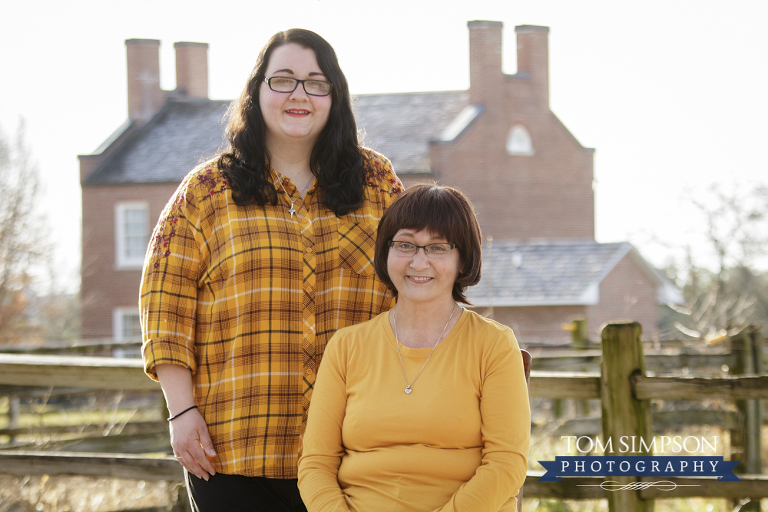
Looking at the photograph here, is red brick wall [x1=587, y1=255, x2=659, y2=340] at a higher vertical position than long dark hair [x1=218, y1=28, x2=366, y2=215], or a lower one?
lower

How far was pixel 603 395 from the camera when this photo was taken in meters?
3.59

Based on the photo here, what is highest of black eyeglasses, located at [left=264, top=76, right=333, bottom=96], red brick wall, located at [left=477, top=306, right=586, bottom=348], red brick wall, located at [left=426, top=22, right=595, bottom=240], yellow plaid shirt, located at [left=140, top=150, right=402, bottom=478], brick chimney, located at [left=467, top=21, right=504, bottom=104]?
brick chimney, located at [left=467, top=21, right=504, bottom=104]

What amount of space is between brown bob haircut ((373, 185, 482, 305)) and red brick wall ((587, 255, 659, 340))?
17604mm

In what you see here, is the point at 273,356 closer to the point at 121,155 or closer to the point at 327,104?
the point at 327,104

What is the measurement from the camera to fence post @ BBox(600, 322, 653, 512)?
3543 millimetres

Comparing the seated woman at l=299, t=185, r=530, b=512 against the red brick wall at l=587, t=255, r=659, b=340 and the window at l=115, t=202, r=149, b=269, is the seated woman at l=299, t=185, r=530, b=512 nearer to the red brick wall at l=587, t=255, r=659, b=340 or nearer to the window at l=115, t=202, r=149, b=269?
the red brick wall at l=587, t=255, r=659, b=340

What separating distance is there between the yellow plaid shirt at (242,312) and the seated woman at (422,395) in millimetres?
177

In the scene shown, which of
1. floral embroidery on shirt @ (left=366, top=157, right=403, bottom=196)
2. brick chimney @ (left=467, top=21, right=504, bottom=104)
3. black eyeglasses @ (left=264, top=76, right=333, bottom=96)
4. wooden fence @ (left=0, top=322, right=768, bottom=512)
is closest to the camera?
black eyeglasses @ (left=264, top=76, right=333, bottom=96)

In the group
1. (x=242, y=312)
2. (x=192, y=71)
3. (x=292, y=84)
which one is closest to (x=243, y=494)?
(x=242, y=312)

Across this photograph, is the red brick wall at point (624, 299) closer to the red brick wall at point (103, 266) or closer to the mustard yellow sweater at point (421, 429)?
the red brick wall at point (103, 266)

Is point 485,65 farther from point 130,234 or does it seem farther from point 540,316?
point 130,234

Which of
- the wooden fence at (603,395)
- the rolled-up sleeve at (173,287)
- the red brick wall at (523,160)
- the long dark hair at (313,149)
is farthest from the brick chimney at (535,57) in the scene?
the rolled-up sleeve at (173,287)

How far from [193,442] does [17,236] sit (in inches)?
732

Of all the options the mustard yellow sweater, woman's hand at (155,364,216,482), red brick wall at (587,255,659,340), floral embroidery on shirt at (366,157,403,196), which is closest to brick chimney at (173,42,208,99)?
red brick wall at (587,255,659,340)
